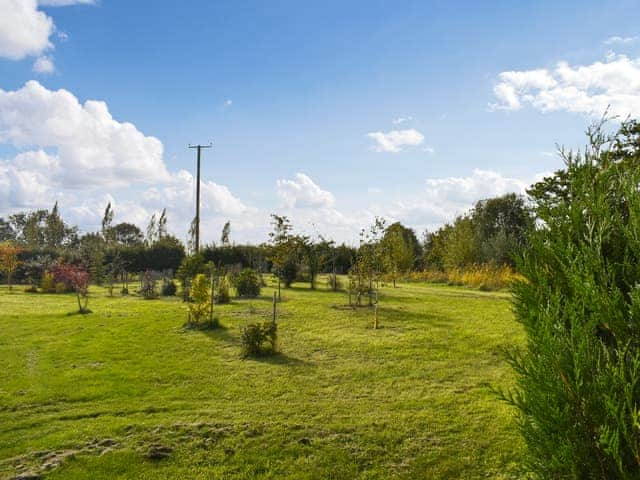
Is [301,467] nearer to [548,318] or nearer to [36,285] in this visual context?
[548,318]

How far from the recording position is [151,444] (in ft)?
18.3

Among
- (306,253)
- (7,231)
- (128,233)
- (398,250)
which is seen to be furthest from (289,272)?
(7,231)

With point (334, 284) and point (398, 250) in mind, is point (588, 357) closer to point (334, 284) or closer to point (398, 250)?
point (334, 284)

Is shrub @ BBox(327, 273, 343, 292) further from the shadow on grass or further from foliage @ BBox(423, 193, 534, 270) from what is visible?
the shadow on grass

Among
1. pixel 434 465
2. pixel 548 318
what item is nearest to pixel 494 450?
pixel 434 465

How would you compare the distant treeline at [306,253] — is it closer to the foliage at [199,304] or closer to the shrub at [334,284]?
the shrub at [334,284]

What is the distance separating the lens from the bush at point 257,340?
9984 mm

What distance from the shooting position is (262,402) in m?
7.07

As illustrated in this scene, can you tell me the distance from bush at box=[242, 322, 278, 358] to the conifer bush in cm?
751

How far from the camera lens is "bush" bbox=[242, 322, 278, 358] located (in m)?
9.98

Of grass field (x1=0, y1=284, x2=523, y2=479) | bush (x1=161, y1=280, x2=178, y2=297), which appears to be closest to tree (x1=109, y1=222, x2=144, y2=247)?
bush (x1=161, y1=280, x2=178, y2=297)

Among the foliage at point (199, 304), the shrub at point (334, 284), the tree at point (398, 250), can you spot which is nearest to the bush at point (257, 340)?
the foliage at point (199, 304)

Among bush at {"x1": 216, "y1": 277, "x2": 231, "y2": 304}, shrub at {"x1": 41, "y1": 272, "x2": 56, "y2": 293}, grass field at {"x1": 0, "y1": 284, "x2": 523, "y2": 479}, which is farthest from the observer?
shrub at {"x1": 41, "y1": 272, "x2": 56, "y2": 293}

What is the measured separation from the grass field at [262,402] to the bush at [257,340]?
0.29m
